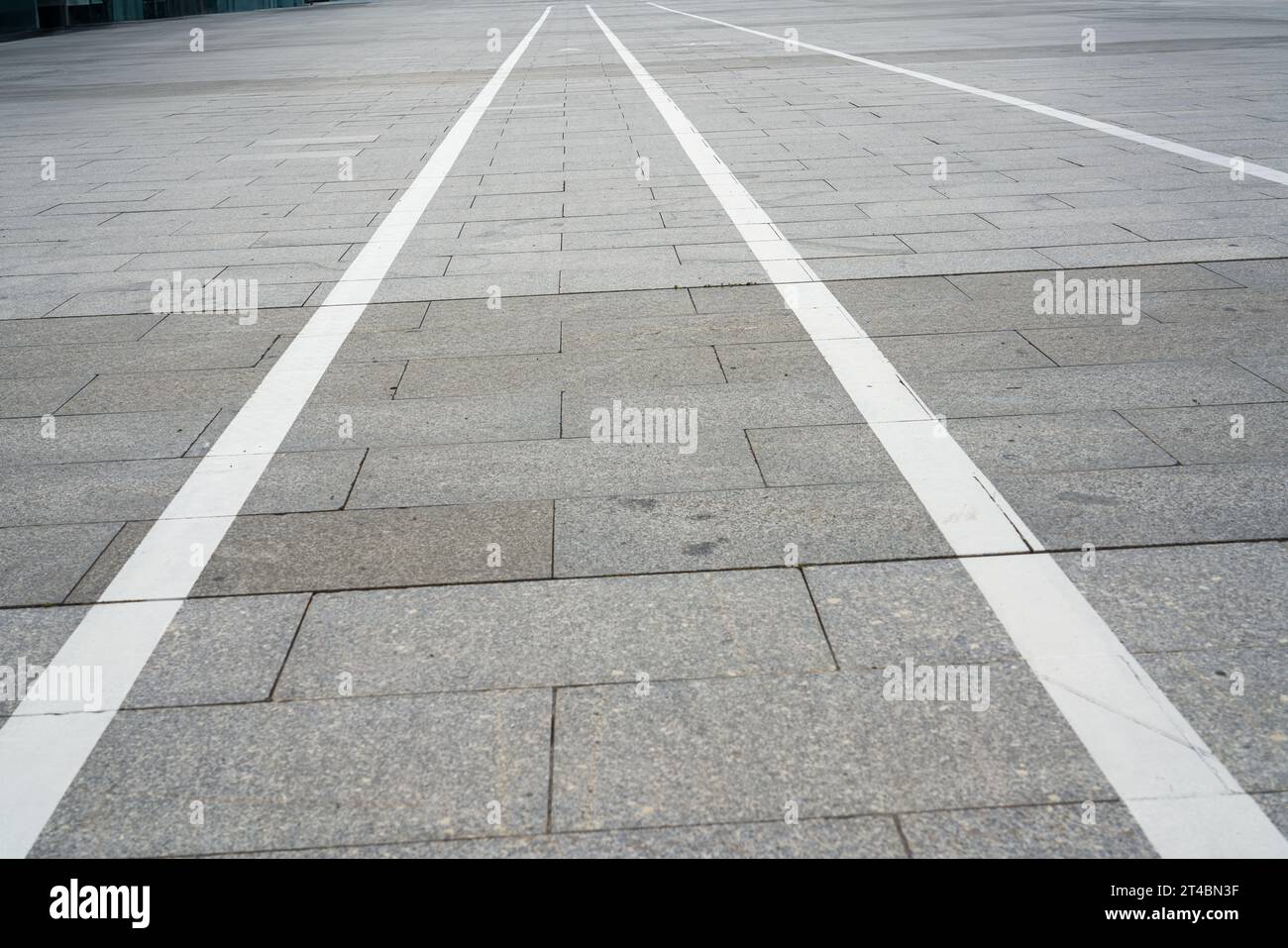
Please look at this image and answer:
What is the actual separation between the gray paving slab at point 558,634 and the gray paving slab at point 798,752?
5.7 inches

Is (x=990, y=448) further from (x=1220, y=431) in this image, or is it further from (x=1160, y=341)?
(x=1160, y=341)

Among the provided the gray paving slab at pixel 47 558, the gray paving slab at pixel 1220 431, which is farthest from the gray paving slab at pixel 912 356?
the gray paving slab at pixel 47 558

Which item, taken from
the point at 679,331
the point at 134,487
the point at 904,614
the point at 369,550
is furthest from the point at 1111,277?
the point at 134,487

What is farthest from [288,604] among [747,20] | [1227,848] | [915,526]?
[747,20]

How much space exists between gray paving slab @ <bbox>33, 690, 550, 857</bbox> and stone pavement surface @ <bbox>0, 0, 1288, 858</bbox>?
0.01 m

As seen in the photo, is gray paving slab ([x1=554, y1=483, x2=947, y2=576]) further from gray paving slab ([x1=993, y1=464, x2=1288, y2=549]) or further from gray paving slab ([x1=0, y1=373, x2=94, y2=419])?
gray paving slab ([x1=0, y1=373, x2=94, y2=419])

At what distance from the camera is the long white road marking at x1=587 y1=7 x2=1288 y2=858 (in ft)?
9.64

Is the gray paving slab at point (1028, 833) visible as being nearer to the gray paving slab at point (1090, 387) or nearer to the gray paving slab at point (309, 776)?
the gray paving slab at point (309, 776)

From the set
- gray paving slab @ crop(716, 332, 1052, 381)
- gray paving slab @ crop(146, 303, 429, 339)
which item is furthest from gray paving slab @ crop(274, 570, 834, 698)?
gray paving slab @ crop(146, 303, 429, 339)

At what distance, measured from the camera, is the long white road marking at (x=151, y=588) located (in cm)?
326

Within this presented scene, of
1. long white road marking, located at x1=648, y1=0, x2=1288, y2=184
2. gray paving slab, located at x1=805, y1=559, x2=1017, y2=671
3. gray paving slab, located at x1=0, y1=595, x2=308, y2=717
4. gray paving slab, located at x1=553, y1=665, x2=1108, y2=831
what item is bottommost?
gray paving slab, located at x1=553, y1=665, x2=1108, y2=831

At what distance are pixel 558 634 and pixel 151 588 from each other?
4.87ft

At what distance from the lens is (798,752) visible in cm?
324
